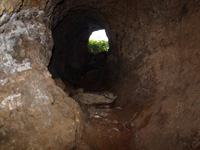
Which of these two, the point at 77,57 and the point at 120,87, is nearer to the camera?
the point at 120,87

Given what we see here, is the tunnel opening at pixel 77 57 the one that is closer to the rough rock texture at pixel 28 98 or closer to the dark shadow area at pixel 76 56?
the dark shadow area at pixel 76 56

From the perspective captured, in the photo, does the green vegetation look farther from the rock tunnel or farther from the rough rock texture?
the rough rock texture

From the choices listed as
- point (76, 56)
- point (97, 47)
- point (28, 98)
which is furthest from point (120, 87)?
point (97, 47)

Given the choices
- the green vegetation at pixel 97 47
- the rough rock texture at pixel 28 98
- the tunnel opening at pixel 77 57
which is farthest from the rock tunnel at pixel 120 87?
the green vegetation at pixel 97 47

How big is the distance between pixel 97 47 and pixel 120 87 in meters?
6.17

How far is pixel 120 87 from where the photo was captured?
188 inches

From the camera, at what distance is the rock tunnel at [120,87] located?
234 cm

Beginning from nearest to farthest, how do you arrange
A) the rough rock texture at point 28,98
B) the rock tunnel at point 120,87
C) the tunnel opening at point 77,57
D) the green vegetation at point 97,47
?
the rough rock texture at point 28,98 → the rock tunnel at point 120,87 → the tunnel opening at point 77,57 → the green vegetation at point 97,47

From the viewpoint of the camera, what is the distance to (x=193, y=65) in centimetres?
296

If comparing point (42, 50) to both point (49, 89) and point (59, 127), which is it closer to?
point (49, 89)

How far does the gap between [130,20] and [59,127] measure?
3.35m

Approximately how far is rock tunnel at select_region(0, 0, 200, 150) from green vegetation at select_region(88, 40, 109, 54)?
535 centimetres

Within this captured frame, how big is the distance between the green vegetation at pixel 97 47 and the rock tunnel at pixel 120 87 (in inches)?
211

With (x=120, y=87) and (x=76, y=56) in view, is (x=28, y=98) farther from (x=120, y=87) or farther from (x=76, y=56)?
(x=76, y=56)
